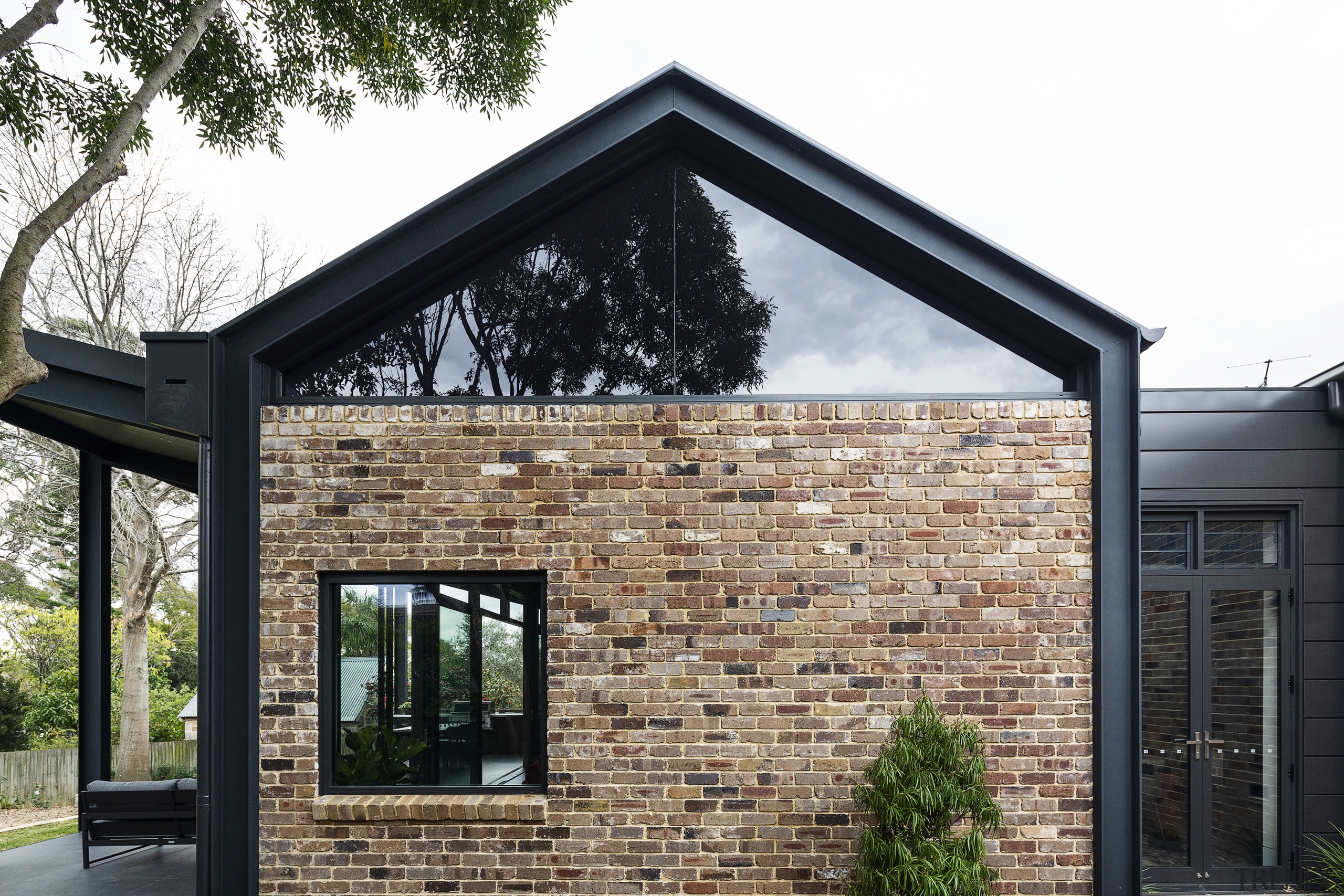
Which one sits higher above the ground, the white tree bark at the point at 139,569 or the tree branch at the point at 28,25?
the tree branch at the point at 28,25

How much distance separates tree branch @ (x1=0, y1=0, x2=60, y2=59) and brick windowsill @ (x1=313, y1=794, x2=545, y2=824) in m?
4.90

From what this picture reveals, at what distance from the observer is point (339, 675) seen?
418 centimetres

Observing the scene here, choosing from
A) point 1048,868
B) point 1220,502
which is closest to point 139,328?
point 1048,868

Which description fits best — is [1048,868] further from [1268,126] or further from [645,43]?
[1268,126]

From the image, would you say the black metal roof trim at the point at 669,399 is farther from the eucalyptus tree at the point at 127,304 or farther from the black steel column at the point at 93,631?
the eucalyptus tree at the point at 127,304

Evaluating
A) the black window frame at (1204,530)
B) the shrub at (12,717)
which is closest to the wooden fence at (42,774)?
the shrub at (12,717)

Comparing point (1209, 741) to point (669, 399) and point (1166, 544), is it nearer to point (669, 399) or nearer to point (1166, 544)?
point (1166, 544)

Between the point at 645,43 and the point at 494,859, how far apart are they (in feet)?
50.6

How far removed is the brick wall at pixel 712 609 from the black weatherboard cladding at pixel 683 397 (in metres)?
0.12

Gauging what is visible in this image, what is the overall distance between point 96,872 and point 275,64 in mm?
6958

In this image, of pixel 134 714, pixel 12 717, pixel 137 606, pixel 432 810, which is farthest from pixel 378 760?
pixel 12 717

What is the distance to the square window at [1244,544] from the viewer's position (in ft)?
18.4

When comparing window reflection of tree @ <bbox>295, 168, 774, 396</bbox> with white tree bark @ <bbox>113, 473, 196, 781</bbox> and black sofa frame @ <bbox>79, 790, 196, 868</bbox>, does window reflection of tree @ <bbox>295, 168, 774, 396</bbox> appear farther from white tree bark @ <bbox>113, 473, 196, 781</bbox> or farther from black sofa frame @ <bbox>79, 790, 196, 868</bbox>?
white tree bark @ <bbox>113, 473, 196, 781</bbox>

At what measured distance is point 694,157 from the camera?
14.9ft
